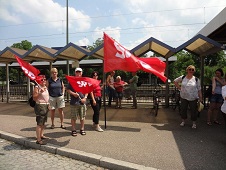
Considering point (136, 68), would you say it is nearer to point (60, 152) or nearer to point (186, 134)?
point (186, 134)

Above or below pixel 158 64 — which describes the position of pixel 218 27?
above

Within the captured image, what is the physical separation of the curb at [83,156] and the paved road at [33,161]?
0.30 ft

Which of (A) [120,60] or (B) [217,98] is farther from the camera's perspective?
(B) [217,98]

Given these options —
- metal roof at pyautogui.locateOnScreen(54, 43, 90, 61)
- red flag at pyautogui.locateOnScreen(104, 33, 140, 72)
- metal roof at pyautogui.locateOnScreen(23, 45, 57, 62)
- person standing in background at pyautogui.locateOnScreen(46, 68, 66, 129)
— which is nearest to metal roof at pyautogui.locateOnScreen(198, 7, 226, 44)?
red flag at pyautogui.locateOnScreen(104, 33, 140, 72)

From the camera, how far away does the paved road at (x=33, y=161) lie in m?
4.76

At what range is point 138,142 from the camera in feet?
19.4

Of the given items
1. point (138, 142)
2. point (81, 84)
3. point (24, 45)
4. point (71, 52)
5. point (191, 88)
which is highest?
point (24, 45)

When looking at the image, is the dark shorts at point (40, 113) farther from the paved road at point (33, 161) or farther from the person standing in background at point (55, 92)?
the person standing in background at point (55, 92)

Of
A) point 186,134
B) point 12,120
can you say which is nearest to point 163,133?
point 186,134

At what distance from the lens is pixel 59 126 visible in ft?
25.2

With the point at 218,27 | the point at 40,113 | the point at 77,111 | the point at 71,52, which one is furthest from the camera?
the point at 71,52

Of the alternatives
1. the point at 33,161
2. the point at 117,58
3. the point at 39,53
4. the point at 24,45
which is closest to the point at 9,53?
the point at 39,53

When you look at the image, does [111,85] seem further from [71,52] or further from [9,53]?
[9,53]

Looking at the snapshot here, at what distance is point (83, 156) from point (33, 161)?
102cm
